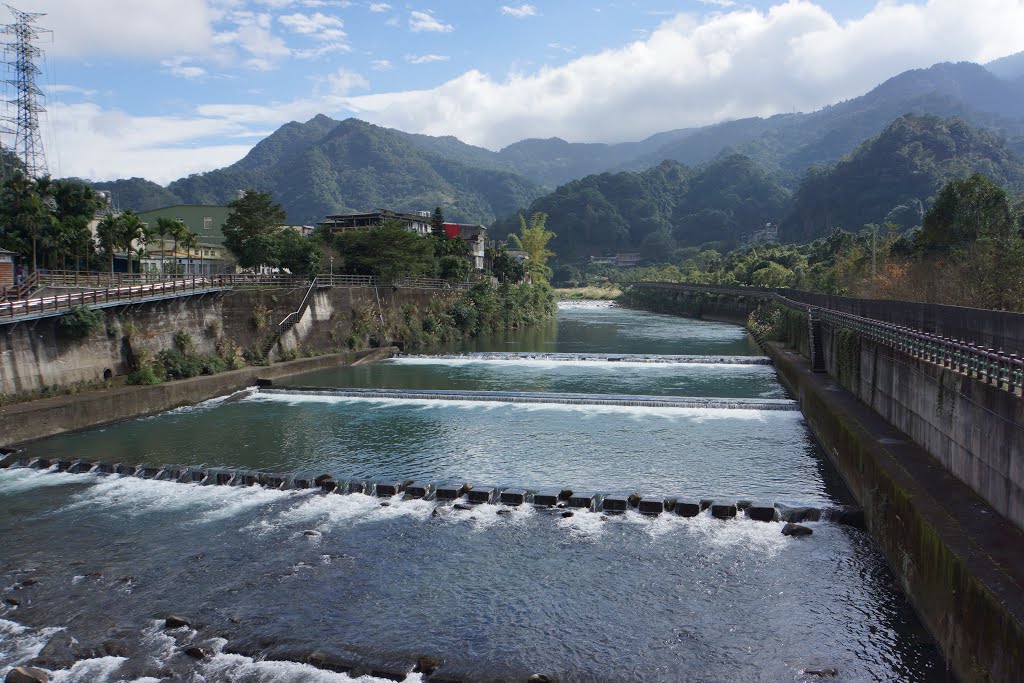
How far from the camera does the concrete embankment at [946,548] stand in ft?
24.3

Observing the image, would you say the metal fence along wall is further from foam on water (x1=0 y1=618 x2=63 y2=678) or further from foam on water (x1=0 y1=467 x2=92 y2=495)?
foam on water (x1=0 y1=467 x2=92 y2=495)

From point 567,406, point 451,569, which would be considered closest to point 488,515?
point 451,569

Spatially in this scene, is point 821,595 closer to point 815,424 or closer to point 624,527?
point 624,527

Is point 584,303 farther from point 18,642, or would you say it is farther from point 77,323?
point 18,642

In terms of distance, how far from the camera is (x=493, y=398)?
2716 cm

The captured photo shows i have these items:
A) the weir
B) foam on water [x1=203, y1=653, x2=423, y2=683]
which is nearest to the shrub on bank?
the weir

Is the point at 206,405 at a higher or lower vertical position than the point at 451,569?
higher

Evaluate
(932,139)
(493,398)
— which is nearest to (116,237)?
(493,398)

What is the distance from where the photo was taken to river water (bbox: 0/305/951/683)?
376 inches

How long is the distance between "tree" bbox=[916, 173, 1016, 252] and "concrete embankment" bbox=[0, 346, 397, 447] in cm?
3369

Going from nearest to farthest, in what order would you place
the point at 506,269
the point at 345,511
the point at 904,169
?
the point at 345,511 < the point at 506,269 < the point at 904,169

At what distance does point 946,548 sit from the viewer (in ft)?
28.8

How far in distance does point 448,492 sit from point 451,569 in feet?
12.0

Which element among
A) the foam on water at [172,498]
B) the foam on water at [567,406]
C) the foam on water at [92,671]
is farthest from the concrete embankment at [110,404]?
the foam on water at [92,671]
